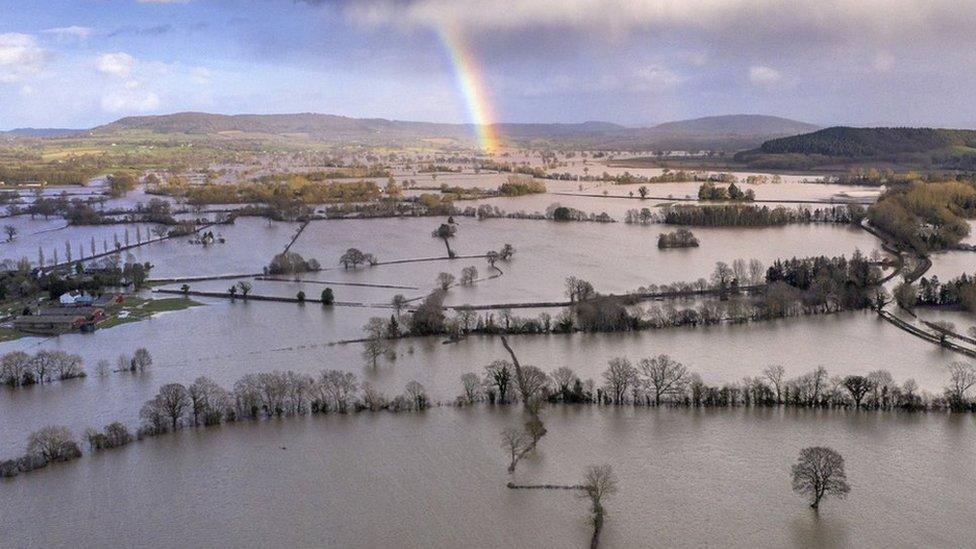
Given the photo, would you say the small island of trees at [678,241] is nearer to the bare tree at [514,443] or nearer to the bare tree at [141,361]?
the bare tree at [514,443]

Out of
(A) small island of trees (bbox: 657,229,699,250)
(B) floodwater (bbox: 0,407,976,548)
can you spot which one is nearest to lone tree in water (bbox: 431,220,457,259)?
(A) small island of trees (bbox: 657,229,699,250)

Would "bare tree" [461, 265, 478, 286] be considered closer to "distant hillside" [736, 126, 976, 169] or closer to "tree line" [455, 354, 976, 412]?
"tree line" [455, 354, 976, 412]

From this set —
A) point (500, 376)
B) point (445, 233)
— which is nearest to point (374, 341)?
point (500, 376)

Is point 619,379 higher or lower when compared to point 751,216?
lower

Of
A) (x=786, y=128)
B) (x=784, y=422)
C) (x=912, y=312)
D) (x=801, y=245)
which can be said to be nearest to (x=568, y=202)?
(x=801, y=245)

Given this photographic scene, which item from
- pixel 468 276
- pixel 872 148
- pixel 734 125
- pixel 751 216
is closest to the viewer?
pixel 468 276

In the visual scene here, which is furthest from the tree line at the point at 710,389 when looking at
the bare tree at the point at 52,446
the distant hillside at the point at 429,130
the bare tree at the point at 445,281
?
the distant hillside at the point at 429,130

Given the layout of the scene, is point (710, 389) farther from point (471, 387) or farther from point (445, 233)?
point (445, 233)
